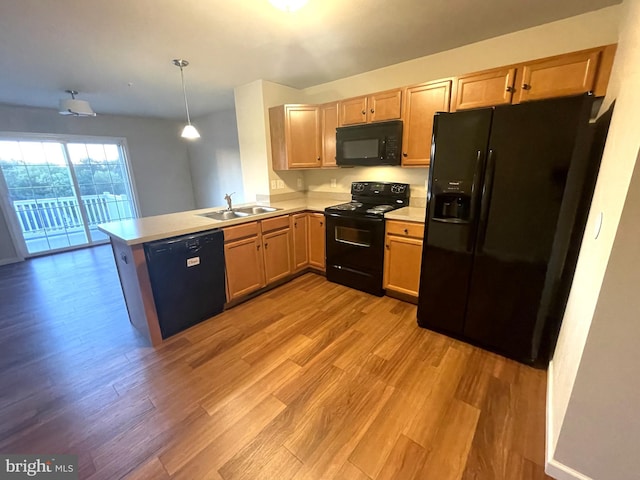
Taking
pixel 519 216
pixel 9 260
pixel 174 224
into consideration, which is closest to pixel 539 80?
pixel 519 216

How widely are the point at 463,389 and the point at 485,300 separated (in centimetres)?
67

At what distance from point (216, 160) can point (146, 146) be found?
1.50 m

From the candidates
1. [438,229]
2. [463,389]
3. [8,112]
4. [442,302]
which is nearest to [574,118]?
[438,229]

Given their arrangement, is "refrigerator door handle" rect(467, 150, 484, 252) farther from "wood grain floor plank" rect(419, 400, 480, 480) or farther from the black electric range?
"wood grain floor plank" rect(419, 400, 480, 480)

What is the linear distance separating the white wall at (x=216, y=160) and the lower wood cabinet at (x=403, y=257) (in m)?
3.69

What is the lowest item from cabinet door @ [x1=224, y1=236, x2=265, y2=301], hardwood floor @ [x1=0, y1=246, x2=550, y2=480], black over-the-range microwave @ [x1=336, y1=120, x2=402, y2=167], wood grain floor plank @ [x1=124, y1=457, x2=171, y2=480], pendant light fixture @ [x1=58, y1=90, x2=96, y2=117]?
wood grain floor plank @ [x1=124, y1=457, x2=171, y2=480]

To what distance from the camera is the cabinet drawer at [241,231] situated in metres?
2.61

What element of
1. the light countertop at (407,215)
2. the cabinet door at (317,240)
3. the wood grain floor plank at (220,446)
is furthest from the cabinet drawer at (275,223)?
the wood grain floor plank at (220,446)

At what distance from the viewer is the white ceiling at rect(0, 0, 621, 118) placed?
6.11 feet

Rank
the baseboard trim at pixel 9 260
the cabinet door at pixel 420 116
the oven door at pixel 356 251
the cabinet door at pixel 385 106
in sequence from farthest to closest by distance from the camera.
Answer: the baseboard trim at pixel 9 260, the oven door at pixel 356 251, the cabinet door at pixel 385 106, the cabinet door at pixel 420 116

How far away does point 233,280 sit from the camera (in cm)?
274

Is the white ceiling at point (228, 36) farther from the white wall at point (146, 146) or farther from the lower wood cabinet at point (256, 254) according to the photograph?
the lower wood cabinet at point (256, 254)

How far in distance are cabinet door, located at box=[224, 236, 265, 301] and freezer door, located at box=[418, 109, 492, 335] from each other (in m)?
1.69

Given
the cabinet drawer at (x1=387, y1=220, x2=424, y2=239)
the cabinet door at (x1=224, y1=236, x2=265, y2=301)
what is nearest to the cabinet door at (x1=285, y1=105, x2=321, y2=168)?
the cabinet door at (x1=224, y1=236, x2=265, y2=301)
